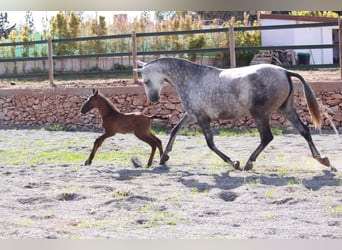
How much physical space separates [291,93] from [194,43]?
8.46 metres

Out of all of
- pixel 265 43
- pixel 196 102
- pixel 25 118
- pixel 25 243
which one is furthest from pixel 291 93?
pixel 265 43

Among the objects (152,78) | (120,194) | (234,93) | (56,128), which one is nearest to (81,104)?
(56,128)

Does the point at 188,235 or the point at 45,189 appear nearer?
the point at 188,235

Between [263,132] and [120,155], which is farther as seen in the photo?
[120,155]

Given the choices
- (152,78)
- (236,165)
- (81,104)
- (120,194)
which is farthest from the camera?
(81,104)

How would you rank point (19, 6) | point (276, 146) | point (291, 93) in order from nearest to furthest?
point (19, 6), point (291, 93), point (276, 146)

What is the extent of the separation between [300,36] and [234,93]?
9.83 meters

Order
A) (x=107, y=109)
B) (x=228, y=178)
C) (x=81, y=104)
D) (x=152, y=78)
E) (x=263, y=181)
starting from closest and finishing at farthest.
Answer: (x=263, y=181), (x=228, y=178), (x=152, y=78), (x=107, y=109), (x=81, y=104)

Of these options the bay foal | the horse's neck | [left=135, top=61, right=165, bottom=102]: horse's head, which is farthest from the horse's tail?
the horse's neck

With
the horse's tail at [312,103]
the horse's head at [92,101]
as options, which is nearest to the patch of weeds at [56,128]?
the horse's head at [92,101]

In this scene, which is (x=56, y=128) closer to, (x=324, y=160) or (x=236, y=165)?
(x=236, y=165)

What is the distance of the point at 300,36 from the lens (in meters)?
15.1

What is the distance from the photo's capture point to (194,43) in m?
14.1

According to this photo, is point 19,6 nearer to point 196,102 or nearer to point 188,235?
point 188,235
